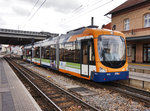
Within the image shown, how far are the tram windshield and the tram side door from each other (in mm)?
895

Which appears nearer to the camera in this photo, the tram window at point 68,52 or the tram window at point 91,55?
the tram window at point 91,55

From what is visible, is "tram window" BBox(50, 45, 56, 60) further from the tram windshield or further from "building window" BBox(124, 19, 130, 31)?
"building window" BBox(124, 19, 130, 31)

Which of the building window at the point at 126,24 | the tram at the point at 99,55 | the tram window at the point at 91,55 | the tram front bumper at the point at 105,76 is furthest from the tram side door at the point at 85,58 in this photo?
the building window at the point at 126,24

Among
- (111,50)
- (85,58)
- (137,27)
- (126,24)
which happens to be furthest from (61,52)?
(126,24)

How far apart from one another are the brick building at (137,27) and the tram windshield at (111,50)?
37.0 ft

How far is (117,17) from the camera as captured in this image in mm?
24562

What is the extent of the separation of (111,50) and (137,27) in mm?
14870

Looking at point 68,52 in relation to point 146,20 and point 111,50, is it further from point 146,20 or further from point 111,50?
point 146,20

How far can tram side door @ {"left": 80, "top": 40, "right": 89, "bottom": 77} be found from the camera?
27.1 feet

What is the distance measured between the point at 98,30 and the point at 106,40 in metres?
0.71

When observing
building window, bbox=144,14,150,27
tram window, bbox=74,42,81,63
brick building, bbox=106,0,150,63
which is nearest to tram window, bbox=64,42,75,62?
A: tram window, bbox=74,42,81,63

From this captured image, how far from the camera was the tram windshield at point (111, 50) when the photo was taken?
7.77 metres

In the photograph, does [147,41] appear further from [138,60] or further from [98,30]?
[98,30]

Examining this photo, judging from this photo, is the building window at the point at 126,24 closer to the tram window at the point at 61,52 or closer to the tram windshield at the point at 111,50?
the tram window at the point at 61,52
